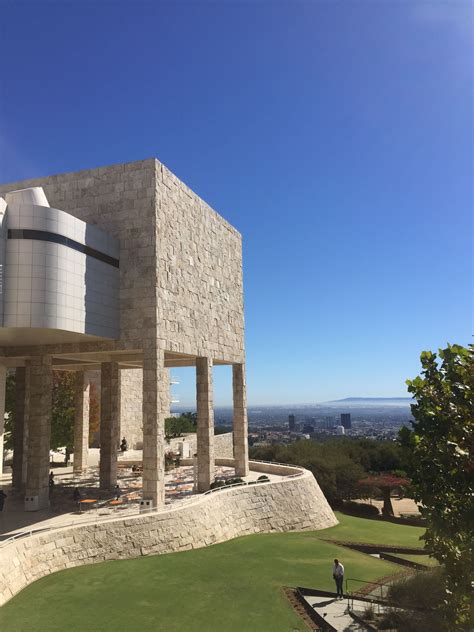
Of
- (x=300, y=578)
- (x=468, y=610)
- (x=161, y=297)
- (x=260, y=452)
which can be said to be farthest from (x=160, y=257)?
(x=260, y=452)

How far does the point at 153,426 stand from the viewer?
93.7 ft

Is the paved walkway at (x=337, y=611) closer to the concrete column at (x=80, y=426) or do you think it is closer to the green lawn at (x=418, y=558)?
the green lawn at (x=418, y=558)

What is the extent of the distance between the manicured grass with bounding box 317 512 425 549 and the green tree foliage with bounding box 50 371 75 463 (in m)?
26.0

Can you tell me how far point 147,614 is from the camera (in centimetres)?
1705

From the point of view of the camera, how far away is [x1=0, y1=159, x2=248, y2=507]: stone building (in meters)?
25.4

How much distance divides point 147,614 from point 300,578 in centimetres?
717

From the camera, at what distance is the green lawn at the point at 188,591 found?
16.5m

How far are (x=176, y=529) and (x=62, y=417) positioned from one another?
993 inches

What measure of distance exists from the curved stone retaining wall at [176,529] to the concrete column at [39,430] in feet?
27.2

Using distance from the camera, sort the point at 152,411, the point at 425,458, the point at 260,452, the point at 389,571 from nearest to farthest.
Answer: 1. the point at 425,458
2. the point at 389,571
3. the point at 152,411
4. the point at 260,452

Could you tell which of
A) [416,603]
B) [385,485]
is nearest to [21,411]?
[416,603]

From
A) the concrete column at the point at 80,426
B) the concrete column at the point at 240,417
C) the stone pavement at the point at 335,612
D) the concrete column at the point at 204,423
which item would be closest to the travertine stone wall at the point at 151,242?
the concrete column at the point at 204,423

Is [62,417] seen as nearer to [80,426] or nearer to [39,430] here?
[80,426]

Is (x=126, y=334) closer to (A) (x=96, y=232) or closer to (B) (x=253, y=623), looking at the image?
(A) (x=96, y=232)
